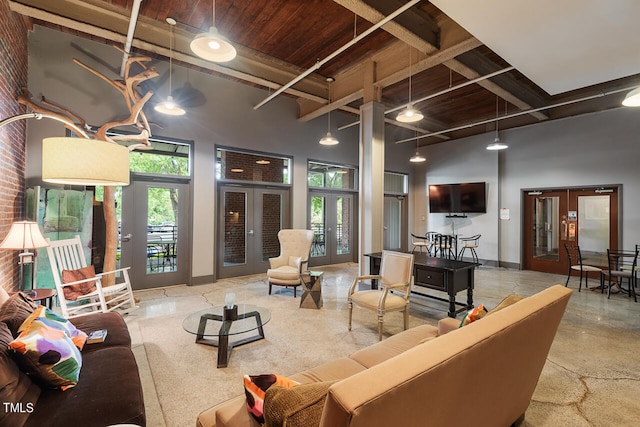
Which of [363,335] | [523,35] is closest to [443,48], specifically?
[523,35]

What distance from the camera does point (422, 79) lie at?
227 inches

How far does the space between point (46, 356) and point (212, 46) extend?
2.66 m

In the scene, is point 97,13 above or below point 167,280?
above

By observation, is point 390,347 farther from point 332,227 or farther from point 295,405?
point 332,227

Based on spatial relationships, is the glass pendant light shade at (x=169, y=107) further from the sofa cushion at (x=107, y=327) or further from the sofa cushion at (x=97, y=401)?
the sofa cushion at (x=97, y=401)

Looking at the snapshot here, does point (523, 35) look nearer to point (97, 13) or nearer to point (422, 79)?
point (422, 79)

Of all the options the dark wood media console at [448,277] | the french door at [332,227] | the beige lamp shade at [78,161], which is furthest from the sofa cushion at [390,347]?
the french door at [332,227]

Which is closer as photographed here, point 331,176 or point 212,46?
point 212,46

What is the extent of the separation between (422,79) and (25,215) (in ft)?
22.4

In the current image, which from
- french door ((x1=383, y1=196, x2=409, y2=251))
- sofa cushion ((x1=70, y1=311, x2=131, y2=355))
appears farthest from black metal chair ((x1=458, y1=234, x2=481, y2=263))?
sofa cushion ((x1=70, y1=311, x2=131, y2=355))

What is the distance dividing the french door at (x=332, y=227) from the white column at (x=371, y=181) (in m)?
2.24

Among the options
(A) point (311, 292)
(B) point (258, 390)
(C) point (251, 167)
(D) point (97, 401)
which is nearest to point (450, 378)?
(B) point (258, 390)

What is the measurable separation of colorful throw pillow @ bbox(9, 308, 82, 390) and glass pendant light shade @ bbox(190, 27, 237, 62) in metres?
2.47

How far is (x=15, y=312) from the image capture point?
174 cm
